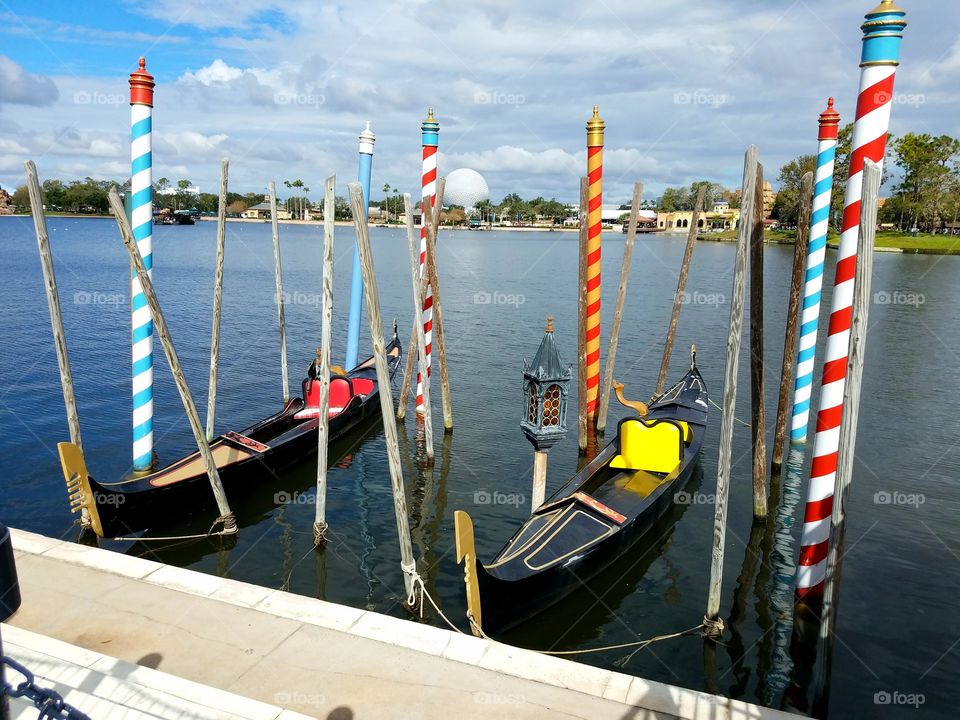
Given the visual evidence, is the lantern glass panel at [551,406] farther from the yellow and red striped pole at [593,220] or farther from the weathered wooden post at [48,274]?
the weathered wooden post at [48,274]

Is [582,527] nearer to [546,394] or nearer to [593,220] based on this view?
[546,394]

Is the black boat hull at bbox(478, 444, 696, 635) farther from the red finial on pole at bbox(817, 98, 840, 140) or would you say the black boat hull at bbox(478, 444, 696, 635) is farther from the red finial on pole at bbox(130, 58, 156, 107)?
the red finial on pole at bbox(130, 58, 156, 107)

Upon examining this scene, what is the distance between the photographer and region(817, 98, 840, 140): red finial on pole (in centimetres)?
1114

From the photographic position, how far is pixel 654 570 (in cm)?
1013

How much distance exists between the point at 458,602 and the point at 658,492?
335 centimetres

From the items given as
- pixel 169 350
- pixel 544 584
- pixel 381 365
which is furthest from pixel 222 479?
pixel 544 584

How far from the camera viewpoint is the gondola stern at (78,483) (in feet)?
28.4

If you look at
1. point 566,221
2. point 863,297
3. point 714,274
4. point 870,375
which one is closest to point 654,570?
point 863,297

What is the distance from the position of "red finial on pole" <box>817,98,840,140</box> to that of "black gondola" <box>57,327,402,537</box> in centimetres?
1023

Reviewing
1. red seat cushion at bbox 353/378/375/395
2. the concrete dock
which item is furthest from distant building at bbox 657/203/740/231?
the concrete dock

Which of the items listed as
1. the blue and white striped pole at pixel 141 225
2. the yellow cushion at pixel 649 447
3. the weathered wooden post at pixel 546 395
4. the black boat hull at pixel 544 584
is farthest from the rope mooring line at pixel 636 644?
the blue and white striped pole at pixel 141 225

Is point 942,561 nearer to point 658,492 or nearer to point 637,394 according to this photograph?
point 658,492

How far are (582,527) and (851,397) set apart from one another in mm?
3845

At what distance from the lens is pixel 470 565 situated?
6863 mm
